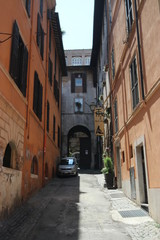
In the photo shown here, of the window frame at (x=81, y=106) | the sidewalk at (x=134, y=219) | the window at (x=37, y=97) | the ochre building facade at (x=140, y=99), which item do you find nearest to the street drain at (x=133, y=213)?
the sidewalk at (x=134, y=219)

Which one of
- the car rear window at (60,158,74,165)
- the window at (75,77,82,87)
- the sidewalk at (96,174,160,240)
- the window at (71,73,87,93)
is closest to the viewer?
the sidewalk at (96,174,160,240)

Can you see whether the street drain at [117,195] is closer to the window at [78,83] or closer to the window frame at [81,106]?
the window frame at [81,106]

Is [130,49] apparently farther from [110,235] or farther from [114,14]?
[110,235]

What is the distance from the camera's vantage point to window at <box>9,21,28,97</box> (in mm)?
7799

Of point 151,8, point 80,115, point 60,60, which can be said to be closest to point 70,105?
point 80,115

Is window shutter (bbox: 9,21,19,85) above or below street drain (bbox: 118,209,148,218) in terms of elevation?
above

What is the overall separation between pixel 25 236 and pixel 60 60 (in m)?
19.2

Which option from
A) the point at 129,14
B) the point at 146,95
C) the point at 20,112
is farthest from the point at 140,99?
the point at 20,112

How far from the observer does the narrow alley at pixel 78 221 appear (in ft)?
18.6

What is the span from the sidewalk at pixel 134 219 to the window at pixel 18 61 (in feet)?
17.4

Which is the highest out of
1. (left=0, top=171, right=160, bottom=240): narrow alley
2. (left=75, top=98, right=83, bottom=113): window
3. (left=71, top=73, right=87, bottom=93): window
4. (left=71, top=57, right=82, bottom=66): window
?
(left=71, top=57, right=82, bottom=66): window

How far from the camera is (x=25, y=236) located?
221 inches

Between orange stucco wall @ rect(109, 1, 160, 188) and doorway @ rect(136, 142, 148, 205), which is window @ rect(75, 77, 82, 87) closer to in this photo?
orange stucco wall @ rect(109, 1, 160, 188)

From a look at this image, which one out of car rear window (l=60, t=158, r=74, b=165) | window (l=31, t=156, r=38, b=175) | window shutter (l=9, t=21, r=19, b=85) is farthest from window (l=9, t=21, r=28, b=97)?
car rear window (l=60, t=158, r=74, b=165)
